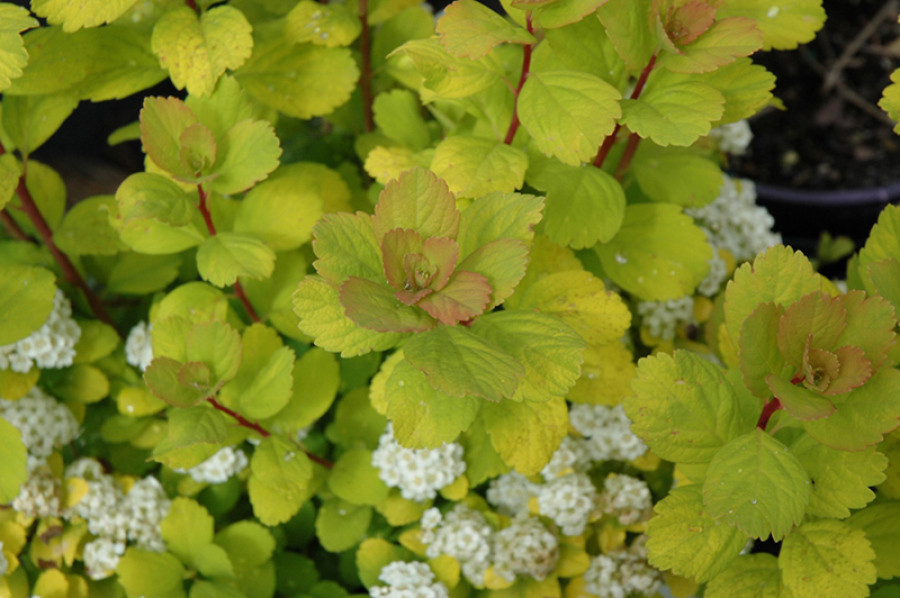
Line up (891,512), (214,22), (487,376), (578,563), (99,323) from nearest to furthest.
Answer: (487,376) → (891,512) → (214,22) → (578,563) → (99,323)

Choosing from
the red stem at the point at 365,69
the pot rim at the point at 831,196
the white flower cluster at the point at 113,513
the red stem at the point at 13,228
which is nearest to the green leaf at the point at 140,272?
the red stem at the point at 13,228

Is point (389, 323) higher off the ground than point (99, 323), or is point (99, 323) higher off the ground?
point (389, 323)

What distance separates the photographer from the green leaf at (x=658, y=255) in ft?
3.35

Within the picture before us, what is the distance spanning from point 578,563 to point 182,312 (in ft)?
2.10

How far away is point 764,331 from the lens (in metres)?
0.71

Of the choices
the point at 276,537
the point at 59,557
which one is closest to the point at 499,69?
the point at 276,537

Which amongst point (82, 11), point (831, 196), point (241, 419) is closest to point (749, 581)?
point (241, 419)

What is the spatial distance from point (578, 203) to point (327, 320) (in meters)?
0.35

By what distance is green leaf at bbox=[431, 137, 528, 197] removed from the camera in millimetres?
843

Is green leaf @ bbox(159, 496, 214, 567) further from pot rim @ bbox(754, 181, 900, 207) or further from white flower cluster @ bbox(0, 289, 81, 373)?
pot rim @ bbox(754, 181, 900, 207)

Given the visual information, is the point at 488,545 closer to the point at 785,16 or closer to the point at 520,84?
the point at 520,84

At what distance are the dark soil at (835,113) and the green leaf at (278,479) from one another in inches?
61.5

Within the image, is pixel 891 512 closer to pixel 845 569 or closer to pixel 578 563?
pixel 845 569

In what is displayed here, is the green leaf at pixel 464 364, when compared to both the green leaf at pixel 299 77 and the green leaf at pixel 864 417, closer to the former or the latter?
the green leaf at pixel 864 417
